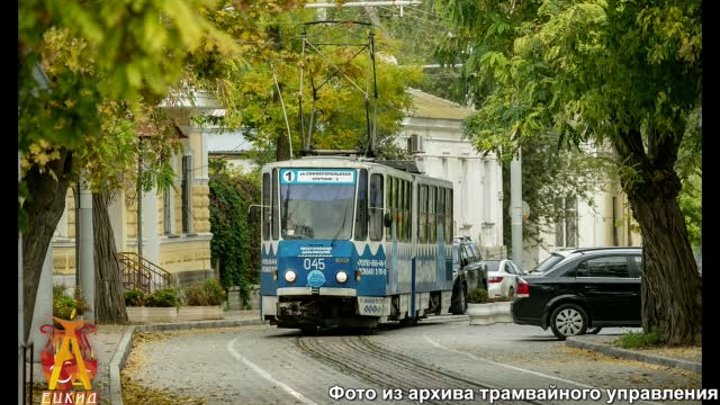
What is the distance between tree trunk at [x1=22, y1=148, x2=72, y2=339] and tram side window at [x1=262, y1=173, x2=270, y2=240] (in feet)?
52.7

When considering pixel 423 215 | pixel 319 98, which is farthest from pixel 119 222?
pixel 423 215

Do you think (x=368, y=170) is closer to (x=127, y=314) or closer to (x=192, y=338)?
(x=192, y=338)

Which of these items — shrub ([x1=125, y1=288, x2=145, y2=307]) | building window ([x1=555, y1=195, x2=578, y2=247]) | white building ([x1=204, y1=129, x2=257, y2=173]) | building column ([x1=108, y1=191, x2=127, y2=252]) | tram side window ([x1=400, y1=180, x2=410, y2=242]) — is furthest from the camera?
building window ([x1=555, y1=195, x2=578, y2=247])

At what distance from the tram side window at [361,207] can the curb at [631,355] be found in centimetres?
541

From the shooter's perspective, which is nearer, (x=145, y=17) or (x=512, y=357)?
(x=145, y=17)

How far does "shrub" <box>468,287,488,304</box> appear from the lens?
49406 mm

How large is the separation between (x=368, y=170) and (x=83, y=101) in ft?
83.1

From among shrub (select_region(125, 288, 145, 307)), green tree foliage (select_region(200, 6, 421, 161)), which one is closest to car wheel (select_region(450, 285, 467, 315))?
green tree foliage (select_region(200, 6, 421, 161))

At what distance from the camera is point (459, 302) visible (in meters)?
48.2

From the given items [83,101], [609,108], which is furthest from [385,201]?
[83,101]

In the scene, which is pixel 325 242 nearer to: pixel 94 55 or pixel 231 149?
pixel 94 55

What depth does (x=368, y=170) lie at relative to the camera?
115 feet

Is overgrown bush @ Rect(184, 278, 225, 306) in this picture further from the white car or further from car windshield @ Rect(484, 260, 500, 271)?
car windshield @ Rect(484, 260, 500, 271)

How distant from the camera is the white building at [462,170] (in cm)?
6931
